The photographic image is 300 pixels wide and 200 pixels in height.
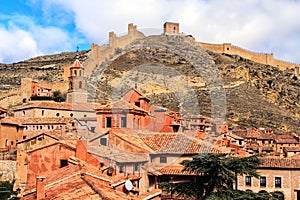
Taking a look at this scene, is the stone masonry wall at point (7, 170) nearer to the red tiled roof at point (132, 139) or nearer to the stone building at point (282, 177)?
the red tiled roof at point (132, 139)

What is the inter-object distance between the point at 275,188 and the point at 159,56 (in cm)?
7108

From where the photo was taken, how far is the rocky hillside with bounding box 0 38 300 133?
224 ft

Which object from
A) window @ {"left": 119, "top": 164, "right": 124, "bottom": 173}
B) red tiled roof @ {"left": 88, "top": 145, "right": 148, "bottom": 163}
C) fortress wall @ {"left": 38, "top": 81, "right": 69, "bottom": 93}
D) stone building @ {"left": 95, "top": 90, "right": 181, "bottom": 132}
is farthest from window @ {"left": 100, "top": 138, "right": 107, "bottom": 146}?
fortress wall @ {"left": 38, "top": 81, "right": 69, "bottom": 93}

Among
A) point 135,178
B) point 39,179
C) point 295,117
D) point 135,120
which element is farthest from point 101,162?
point 295,117

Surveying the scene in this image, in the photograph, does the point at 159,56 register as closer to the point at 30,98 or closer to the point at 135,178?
the point at 30,98

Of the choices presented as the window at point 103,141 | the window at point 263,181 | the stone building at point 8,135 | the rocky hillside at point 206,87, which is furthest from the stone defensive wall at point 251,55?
the window at point 103,141

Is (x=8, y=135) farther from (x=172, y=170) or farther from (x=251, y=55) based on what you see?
(x=251, y=55)

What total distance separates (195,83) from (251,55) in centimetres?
3643

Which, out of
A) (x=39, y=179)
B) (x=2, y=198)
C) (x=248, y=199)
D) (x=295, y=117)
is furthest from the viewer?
(x=295, y=117)

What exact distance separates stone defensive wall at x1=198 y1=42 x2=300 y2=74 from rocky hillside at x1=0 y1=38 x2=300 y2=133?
4159mm

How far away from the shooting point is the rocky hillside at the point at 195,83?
68.2 meters

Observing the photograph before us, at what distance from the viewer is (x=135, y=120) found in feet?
87.5

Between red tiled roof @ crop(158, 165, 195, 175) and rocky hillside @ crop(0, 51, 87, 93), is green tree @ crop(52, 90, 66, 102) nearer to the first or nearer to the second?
rocky hillside @ crop(0, 51, 87, 93)

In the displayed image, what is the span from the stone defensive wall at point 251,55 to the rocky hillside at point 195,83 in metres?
4.16
